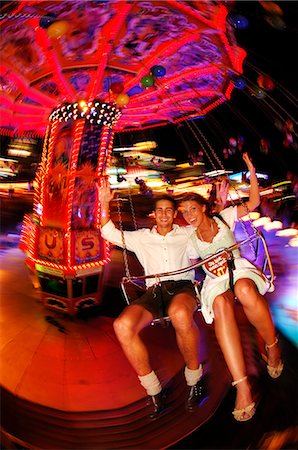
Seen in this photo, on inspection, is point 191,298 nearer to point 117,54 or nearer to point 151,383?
point 151,383

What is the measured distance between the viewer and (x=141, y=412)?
7.39ft

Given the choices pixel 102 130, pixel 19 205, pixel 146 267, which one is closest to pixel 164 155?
pixel 19 205

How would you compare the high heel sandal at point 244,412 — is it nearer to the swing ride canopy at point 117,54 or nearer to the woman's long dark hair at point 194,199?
the woman's long dark hair at point 194,199

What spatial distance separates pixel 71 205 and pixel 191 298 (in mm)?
1682

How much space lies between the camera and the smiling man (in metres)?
2.13

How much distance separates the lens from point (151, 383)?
2193 millimetres

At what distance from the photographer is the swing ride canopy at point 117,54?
2271 mm

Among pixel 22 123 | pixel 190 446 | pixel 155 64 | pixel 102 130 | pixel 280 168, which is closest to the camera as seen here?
pixel 190 446

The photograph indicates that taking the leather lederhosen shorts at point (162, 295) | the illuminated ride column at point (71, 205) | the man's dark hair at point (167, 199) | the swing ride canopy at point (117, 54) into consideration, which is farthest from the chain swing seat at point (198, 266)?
the swing ride canopy at point (117, 54)

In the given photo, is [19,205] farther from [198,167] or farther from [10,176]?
[198,167]

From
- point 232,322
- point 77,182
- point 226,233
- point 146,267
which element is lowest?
point 232,322

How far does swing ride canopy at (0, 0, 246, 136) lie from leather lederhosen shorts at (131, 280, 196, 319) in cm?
175

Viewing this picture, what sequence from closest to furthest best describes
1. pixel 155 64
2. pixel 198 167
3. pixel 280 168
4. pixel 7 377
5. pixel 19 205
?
pixel 7 377 → pixel 155 64 → pixel 19 205 → pixel 280 168 → pixel 198 167

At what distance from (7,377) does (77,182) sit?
182 centimetres
